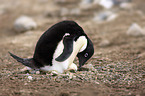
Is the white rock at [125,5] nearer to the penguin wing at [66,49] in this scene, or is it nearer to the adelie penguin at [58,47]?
the adelie penguin at [58,47]

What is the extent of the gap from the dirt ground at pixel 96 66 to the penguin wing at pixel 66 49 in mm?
275

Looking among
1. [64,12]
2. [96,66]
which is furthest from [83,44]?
[64,12]

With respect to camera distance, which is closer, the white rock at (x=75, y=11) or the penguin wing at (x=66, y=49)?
the penguin wing at (x=66, y=49)

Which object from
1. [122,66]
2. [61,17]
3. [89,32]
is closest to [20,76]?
[122,66]

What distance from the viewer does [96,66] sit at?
347cm

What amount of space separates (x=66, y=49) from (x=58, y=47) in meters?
0.14

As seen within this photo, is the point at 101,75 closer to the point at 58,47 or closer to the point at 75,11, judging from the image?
the point at 58,47

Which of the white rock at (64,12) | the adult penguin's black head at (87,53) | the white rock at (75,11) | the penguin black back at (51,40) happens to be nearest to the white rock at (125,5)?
the white rock at (75,11)

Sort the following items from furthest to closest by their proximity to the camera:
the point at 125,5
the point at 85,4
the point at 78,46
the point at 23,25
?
the point at 85,4
the point at 125,5
the point at 23,25
the point at 78,46

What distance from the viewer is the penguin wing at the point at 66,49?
2727mm

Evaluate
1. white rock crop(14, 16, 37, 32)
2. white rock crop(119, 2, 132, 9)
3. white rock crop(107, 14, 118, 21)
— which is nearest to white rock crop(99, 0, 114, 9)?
white rock crop(119, 2, 132, 9)

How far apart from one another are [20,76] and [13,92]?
21.5 inches

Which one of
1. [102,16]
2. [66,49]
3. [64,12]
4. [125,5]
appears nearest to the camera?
[66,49]

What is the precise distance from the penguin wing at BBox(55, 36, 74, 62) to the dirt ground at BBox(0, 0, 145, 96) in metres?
0.28
